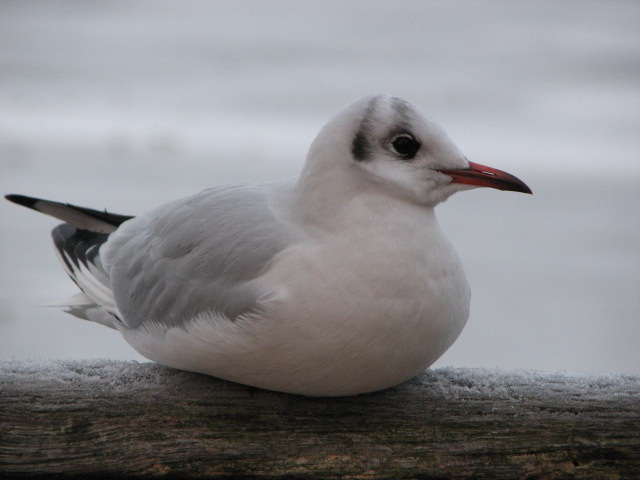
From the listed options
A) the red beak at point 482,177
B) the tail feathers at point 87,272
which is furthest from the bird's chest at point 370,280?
the tail feathers at point 87,272

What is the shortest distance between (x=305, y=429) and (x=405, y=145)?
19.1 inches

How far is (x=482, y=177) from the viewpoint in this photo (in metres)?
1.30

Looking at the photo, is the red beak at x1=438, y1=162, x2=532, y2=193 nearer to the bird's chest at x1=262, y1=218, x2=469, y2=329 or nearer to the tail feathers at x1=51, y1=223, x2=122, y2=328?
the bird's chest at x1=262, y1=218, x2=469, y2=329

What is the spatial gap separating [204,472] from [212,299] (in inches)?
11.5

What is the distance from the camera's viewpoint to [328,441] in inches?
50.1

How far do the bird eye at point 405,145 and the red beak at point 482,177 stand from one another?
0.06 metres

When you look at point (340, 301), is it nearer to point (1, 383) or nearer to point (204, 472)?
point (204, 472)

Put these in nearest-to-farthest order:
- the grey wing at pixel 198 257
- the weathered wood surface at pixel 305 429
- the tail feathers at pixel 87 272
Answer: the weathered wood surface at pixel 305 429 < the grey wing at pixel 198 257 < the tail feathers at pixel 87 272

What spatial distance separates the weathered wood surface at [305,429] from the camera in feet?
4.02

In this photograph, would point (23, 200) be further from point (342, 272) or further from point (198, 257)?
point (342, 272)

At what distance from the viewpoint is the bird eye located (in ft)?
4.25

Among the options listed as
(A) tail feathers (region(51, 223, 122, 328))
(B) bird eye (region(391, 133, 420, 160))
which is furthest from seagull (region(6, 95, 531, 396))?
(A) tail feathers (region(51, 223, 122, 328))

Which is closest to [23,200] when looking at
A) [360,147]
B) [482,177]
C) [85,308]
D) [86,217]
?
[86,217]

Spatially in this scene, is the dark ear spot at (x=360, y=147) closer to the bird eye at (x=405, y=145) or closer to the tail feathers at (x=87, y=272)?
the bird eye at (x=405, y=145)
